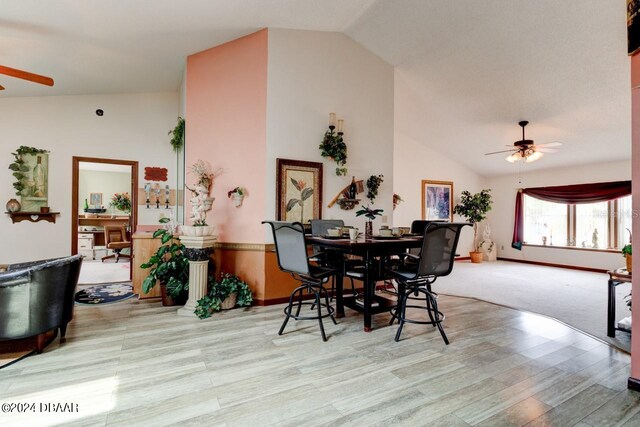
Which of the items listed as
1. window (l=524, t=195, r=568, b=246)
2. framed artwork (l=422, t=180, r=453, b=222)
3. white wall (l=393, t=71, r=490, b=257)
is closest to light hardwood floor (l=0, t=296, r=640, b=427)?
white wall (l=393, t=71, r=490, b=257)

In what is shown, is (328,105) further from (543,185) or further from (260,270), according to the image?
(543,185)

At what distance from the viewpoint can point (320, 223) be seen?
3.63 metres

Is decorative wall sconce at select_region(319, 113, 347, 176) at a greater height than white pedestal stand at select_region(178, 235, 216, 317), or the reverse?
decorative wall sconce at select_region(319, 113, 347, 176)

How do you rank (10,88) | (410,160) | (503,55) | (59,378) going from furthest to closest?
1. (410,160)
2. (10,88)
3. (503,55)
4. (59,378)

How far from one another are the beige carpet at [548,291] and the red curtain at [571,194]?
117 centimetres

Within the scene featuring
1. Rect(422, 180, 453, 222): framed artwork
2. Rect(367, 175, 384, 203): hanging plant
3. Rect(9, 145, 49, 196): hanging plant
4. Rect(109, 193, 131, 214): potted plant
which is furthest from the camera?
Rect(109, 193, 131, 214): potted plant

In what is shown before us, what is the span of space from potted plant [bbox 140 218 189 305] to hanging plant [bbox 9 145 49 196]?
271 centimetres

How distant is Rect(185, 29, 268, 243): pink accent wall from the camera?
386 centimetres

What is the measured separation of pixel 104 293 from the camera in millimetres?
4254

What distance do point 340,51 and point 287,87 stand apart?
1041 mm

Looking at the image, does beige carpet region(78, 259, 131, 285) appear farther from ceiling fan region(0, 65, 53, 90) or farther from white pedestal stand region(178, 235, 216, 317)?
ceiling fan region(0, 65, 53, 90)

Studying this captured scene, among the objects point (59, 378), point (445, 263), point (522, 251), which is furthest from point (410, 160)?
point (59, 378)

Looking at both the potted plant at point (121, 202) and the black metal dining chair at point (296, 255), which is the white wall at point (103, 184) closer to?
the potted plant at point (121, 202)

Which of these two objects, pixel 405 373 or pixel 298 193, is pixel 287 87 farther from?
pixel 405 373
